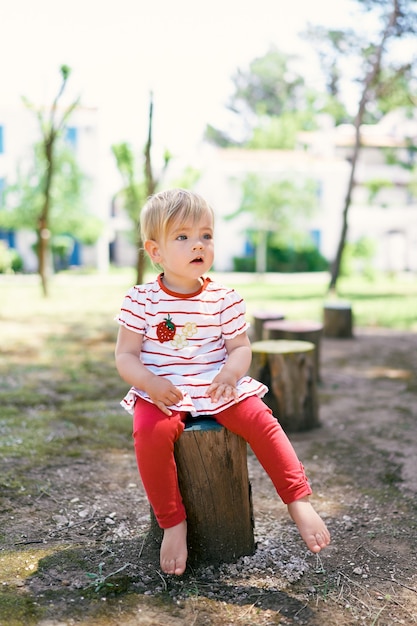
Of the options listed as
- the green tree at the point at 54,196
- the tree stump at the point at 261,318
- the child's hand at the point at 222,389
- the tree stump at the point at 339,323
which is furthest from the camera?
the green tree at the point at 54,196

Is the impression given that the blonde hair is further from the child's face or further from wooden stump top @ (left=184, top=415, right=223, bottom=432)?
wooden stump top @ (left=184, top=415, right=223, bottom=432)

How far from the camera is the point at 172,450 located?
247 centimetres

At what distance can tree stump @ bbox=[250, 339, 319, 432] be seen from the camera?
190 inches

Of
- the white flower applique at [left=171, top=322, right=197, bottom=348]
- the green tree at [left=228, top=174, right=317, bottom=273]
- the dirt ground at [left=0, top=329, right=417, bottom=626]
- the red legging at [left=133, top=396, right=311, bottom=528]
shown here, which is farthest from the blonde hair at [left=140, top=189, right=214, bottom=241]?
the green tree at [left=228, top=174, right=317, bottom=273]

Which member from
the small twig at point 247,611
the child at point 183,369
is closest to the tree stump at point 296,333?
the child at point 183,369

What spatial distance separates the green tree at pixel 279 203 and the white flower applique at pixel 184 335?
82.2ft

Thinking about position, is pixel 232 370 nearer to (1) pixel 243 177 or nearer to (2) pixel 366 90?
(2) pixel 366 90

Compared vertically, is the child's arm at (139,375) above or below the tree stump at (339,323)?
above

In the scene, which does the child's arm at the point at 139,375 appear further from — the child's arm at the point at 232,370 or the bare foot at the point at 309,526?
the bare foot at the point at 309,526

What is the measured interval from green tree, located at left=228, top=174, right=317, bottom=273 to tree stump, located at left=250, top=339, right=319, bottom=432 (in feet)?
75.3

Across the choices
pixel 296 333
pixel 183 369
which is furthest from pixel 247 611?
pixel 296 333

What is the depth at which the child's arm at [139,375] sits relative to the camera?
2.49 m

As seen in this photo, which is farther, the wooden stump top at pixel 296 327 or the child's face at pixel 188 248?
the wooden stump top at pixel 296 327

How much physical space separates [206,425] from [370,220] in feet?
112
